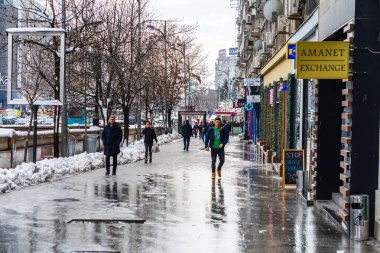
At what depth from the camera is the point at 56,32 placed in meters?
17.9

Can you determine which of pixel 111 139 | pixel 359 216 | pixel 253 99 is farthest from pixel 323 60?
pixel 253 99

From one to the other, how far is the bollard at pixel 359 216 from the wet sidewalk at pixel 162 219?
7.1 inches

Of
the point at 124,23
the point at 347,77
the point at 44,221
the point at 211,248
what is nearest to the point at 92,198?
the point at 44,221

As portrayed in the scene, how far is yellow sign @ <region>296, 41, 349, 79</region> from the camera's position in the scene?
30.5ft

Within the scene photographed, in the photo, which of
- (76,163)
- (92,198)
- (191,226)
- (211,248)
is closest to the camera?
(211,248)

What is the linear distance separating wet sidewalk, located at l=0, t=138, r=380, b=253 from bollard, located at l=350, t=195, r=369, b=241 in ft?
0.59

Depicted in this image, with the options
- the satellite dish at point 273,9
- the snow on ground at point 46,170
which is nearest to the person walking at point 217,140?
the snow on ground at point 46,170

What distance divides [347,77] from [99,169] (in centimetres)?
1287

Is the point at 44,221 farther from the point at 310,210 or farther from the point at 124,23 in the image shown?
the point at 124,23

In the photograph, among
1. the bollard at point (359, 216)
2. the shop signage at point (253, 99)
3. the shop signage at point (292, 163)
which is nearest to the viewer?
the bollard at point (359, 216)

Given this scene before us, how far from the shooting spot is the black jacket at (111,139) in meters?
18.3

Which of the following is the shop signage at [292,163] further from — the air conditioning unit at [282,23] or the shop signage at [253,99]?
the shop signage at [253,99]

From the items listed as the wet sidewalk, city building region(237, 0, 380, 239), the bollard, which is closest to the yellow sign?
city building region(237, 0, 380, 239)

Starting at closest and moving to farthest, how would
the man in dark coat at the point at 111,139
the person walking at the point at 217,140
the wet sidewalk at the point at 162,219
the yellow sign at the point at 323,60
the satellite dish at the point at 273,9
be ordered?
A: 1. the wet sidewalk at the point at 162,219
2. the yellow sign at the point at 323,60
3. the person walking at the point at 217,140
4. the man in dark coat at the point at 111,139
5. the satellite dish at the point at 273,9
